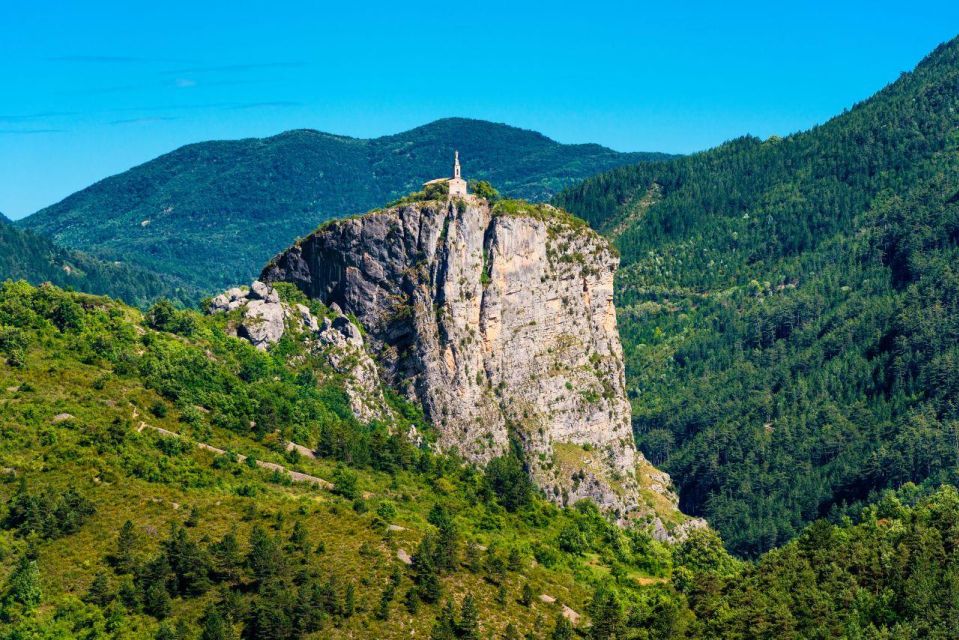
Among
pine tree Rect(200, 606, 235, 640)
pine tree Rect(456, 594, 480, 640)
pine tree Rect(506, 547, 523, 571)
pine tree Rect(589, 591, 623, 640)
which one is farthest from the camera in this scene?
pine tree Rect(506, 547, 523, 571)

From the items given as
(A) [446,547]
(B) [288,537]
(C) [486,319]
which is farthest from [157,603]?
(C) [486,319]

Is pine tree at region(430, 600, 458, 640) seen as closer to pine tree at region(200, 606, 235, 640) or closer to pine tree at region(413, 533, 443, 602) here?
pine tree at region(413, 533, 443, 602)

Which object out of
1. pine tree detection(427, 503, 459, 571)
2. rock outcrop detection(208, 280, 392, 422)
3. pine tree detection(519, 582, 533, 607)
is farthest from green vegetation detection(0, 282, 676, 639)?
rock outcrop detection(208, 280, 392, 422)

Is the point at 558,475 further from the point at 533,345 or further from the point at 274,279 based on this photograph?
the point at 274,279

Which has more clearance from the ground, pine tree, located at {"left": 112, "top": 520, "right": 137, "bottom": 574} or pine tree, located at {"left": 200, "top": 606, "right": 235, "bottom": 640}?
pine tree, located at {"left": 112, "top": 520, "right": 137, "bottom": 574}

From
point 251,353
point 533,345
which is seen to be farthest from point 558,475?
point 251,353

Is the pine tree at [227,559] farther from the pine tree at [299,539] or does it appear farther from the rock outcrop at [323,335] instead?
the rock outcrop at [323,335]

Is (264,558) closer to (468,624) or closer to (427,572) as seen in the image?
(427,572)
